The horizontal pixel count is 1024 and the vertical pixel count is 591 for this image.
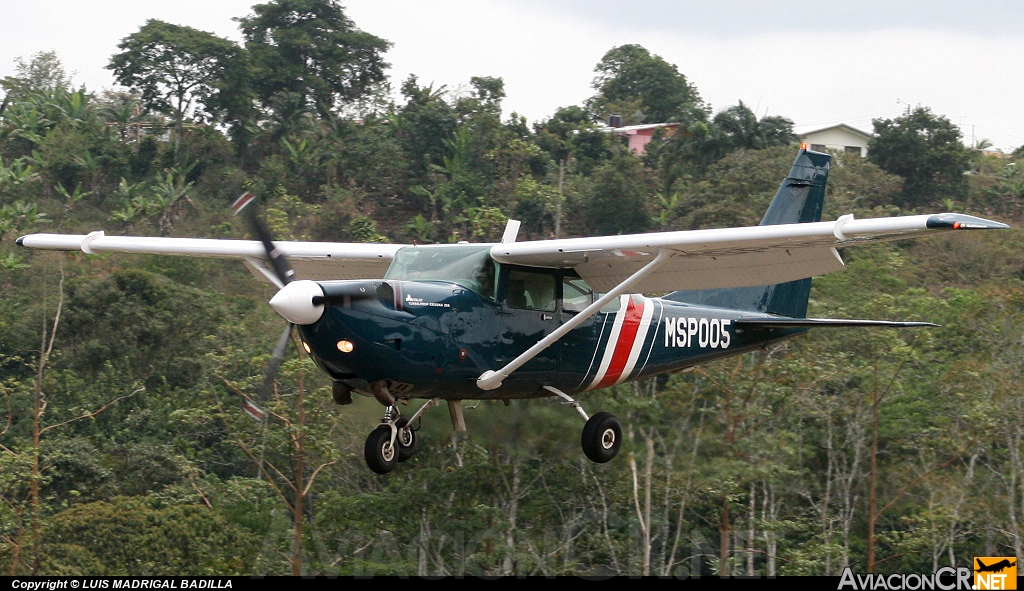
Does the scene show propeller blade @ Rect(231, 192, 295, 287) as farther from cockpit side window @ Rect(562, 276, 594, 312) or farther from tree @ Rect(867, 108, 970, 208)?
tree @ Rect(867, 108, 970, 208)

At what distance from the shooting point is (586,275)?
13.6m

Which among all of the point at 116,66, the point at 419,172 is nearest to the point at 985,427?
the point at 419,172

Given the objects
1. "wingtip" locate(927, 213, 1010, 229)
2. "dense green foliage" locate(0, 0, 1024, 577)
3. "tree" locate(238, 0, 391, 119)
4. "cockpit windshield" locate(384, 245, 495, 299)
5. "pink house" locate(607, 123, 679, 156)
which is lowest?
"dense green foliage" locate(0, 0, 1024, 577)

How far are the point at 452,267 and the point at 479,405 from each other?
3.52 meters

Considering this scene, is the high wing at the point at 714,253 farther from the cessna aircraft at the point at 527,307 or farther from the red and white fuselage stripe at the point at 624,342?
the red and white fuselage stripe at the point at 624,342

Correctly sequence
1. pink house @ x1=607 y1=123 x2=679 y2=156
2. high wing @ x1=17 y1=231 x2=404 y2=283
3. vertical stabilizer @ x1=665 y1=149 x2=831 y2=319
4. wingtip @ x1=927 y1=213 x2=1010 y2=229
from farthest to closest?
pink house @ x1=607 y1=123 x2=679 y2=156 → vertical stabilizer @ x1=665 y1=149 x2=831 y2=319 → high wing @ x1=17 y1=231 x2=404 y2=283 → wingtip @ x1=927 y1=213 x2=1010 y2=229

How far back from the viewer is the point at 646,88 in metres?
64.8

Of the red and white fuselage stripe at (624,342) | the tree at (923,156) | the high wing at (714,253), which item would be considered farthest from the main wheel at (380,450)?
the tree at (923,156)

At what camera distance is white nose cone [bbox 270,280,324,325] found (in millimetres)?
10953

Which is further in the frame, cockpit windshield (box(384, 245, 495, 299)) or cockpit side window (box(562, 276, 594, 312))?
cockpit side window (box(562, 276, 594, 312))

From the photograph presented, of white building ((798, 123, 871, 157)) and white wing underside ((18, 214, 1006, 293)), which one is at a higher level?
white building ((798, 123, 871, 157))

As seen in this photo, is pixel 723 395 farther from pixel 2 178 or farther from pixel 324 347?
pixel 2 178

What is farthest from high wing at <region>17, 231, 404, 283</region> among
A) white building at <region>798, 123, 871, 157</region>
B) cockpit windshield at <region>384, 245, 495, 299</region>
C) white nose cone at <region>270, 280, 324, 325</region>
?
white building at <region>798, 123, 871, 157</region>

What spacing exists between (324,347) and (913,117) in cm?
4348
